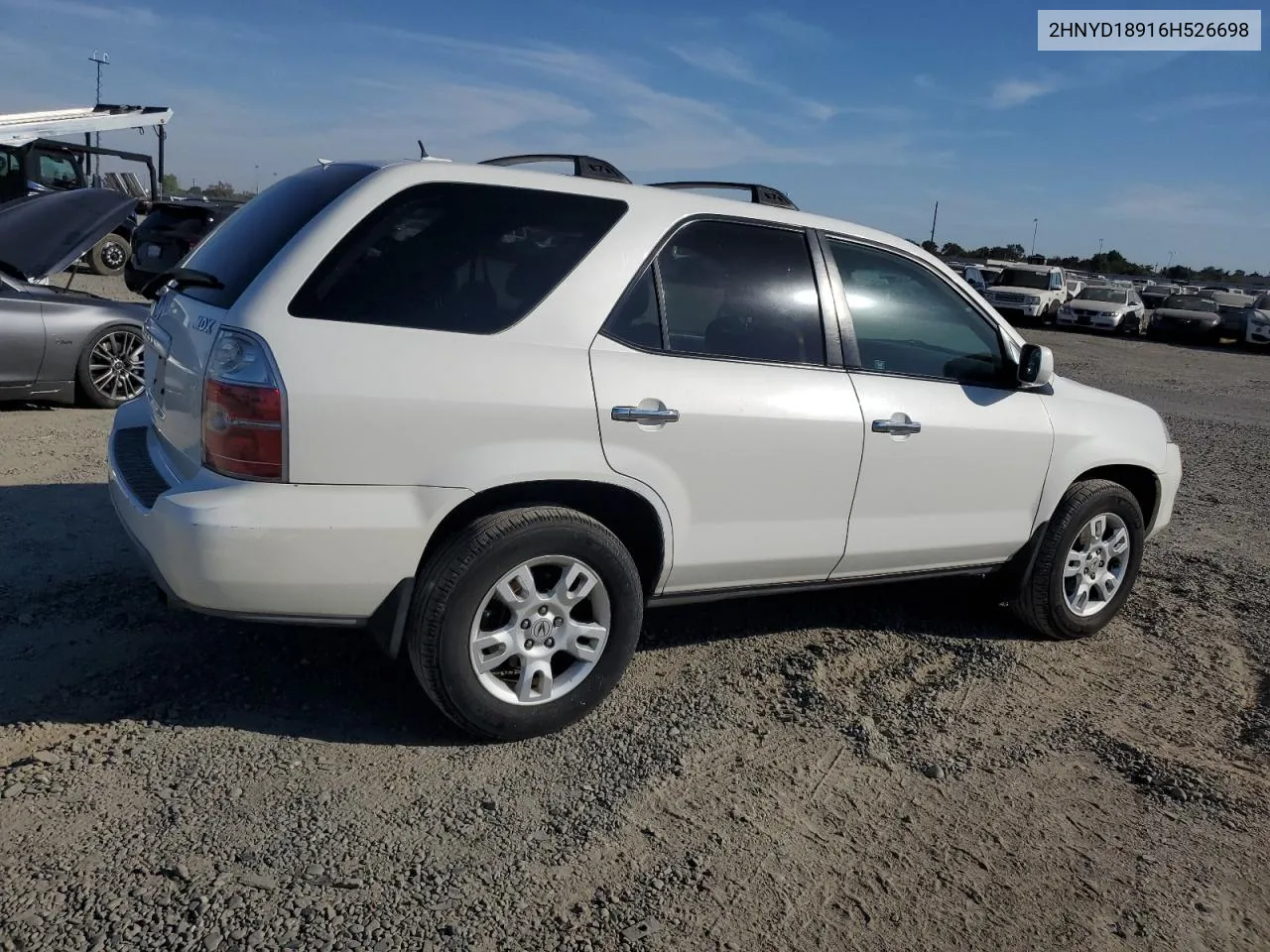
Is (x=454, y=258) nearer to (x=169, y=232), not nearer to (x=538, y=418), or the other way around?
(x=538, y=418)

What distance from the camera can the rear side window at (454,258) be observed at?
122 inches

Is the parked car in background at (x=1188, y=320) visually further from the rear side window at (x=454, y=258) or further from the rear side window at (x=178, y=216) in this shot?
the rear side window at (x=454, y=258)

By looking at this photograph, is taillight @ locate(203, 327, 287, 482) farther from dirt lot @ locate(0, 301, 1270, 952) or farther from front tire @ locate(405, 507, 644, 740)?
dirt lot @ locate(0, 301, 1270, 952)

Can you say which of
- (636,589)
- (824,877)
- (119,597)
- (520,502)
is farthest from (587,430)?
(119,597)

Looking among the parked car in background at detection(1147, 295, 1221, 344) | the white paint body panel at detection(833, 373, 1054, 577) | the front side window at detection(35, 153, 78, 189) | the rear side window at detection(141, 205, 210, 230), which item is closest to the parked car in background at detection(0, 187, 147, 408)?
the white paint body panel at detection(833, 373, 1054, 577)

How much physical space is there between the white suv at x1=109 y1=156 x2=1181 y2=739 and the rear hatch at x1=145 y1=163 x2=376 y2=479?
0.02 meters

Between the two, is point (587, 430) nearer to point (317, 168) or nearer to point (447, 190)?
point (447, 190)

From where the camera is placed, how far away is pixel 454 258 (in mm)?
3260

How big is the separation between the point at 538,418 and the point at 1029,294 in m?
28.7

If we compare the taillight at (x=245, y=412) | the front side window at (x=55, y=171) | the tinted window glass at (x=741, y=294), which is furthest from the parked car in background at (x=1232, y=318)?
the taillight at (x=245, y=412)

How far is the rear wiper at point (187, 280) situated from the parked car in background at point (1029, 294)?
90.1 feet

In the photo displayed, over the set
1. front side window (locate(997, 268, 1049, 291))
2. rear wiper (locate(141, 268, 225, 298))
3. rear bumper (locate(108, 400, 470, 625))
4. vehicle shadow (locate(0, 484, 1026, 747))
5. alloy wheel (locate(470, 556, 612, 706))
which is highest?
front side window (locate(997, 268, 1049, 291))

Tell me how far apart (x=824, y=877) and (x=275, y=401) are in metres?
1.99

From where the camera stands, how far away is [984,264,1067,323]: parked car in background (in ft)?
96.1
